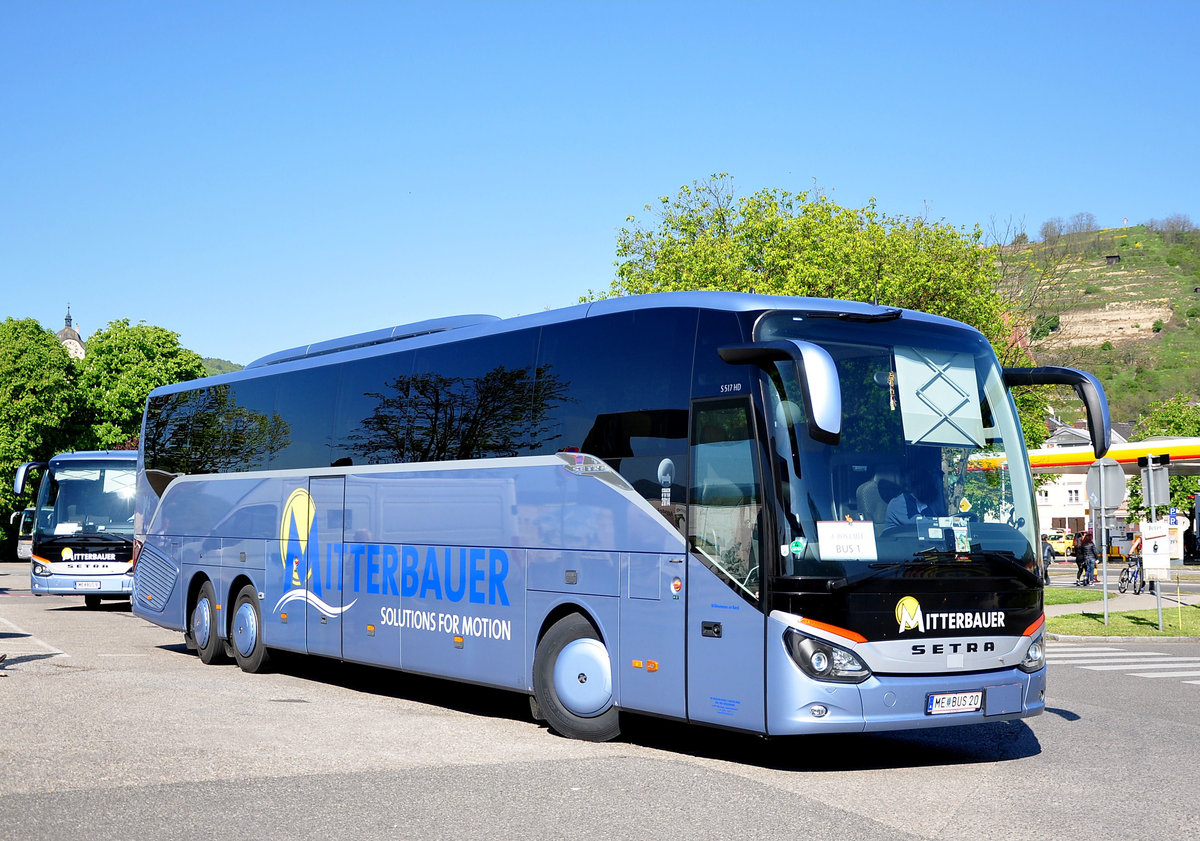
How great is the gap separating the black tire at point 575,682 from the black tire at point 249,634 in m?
6.14

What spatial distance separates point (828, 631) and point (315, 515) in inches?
304

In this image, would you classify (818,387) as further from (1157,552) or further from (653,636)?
(1157,552)

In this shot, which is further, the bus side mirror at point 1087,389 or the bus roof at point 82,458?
the bus roof at point 82,458

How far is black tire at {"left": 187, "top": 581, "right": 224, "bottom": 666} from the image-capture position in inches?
680

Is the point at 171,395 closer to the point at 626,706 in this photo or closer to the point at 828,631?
the point at 626,706

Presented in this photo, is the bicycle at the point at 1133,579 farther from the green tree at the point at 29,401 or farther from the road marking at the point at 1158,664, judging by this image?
the green tree at the point at 29,401

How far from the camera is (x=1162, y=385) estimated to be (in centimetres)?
17162

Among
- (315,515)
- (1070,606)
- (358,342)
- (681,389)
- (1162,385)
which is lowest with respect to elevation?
(1070,606)

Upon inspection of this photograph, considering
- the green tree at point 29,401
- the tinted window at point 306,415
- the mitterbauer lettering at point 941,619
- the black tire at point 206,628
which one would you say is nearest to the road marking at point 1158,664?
the mitterbauer lettering at point 941,619

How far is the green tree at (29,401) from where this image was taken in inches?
2544

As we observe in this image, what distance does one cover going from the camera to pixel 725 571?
Result: 943cm

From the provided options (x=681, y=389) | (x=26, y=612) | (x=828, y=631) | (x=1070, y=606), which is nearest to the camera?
(x=828, y=631)

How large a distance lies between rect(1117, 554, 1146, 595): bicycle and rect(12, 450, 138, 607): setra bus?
29.3m

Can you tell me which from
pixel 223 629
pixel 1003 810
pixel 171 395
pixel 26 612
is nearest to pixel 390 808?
pixel 1003 810
